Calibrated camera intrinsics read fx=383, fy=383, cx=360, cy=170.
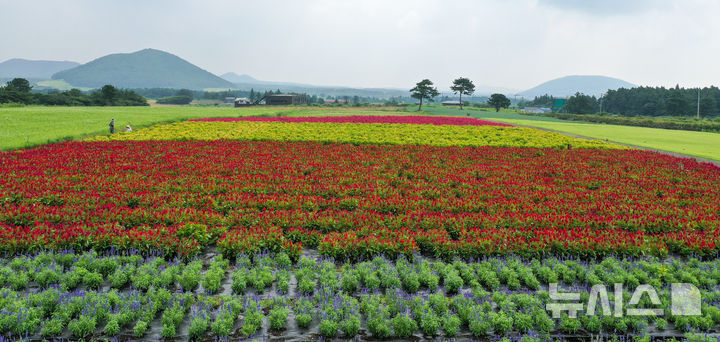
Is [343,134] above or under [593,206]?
above

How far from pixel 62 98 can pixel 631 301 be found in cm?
11555

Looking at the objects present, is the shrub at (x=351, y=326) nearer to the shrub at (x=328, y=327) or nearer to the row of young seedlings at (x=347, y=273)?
the shrub at (x=328, y=327)

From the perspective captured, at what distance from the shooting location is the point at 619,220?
31.9 feet

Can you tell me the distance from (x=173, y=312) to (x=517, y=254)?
259 inches

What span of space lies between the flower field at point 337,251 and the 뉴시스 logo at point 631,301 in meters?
0.14

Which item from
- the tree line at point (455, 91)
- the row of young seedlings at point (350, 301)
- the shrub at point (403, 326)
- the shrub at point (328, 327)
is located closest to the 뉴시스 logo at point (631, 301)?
the row of young seedlings at point (350, 301)

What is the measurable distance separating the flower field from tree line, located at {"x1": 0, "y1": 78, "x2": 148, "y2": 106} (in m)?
95.2

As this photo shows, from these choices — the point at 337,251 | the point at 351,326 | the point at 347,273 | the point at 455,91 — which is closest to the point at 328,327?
the point at 351,326

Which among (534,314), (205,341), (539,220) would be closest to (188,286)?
(205,341)

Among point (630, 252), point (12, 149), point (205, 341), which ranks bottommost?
point (205, 341)

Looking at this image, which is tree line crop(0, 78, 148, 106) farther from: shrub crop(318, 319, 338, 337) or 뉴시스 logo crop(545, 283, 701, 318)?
뉴시스 logo crop(545, 283, 701, 318)

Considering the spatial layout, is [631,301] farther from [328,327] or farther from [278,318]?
[278,318]

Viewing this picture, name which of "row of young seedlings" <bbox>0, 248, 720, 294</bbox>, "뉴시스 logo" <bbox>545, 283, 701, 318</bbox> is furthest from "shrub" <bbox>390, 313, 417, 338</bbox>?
"뉴시스 logo" <bbox>545, 283, 701, 318</bbox>

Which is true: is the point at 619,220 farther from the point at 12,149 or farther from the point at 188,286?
the point at 12,149
